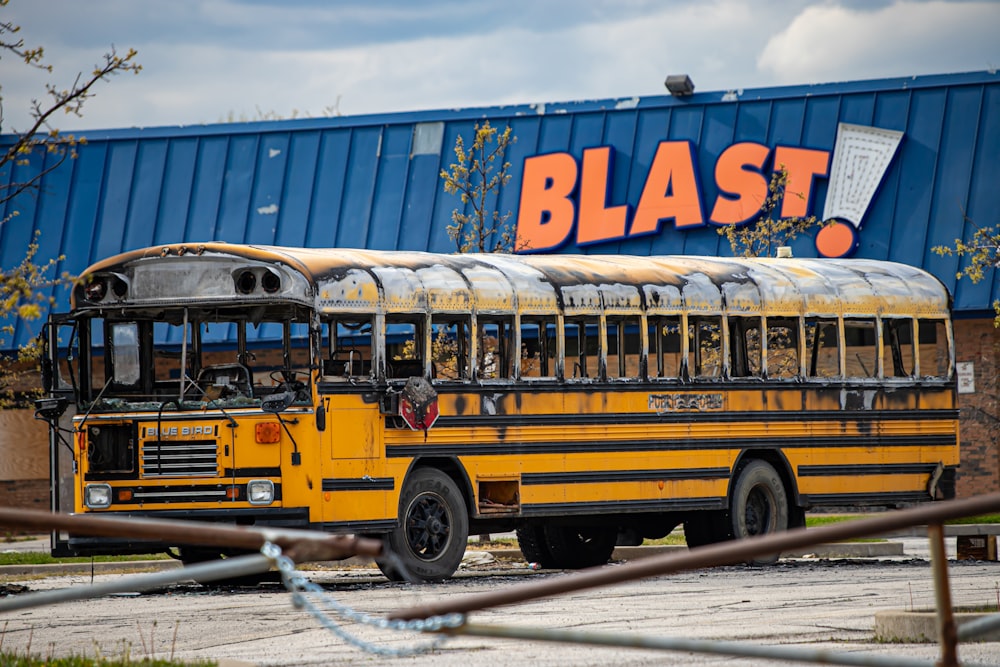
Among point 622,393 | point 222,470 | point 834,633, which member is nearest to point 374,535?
point 222,470

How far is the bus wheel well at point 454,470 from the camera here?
1502 centimetres

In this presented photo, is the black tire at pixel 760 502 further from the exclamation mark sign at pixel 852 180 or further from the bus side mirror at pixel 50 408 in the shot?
the exclamation mark sign at pixel 852 180

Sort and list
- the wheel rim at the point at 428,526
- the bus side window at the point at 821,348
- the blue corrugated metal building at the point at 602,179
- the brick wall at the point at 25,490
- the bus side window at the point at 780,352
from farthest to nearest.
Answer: the brick wall at the point at 25,490, the blue corrugated metal building at the point at 602,179, the bus side window at the point at 821,348, the bus side window at the point at 780,352, the wheel rim at the point at 428,526

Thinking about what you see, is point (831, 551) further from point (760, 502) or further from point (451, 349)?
point (451, 349)

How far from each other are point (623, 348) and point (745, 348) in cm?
154

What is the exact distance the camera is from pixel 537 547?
702 inches

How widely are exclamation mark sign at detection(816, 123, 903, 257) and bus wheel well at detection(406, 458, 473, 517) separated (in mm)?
13220

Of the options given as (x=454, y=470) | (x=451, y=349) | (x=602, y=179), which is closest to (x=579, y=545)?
(x=454, y=470)

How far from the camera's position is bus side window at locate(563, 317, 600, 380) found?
52.8 ft

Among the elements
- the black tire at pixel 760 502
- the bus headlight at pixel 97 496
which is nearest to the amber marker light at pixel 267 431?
the bus headlight at pixel 97 496

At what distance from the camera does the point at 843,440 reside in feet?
59.2

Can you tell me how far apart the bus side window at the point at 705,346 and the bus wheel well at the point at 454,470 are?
2947mm

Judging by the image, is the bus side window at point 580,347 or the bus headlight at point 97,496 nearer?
the bus headlight at point 97,496

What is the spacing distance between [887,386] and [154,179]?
654 inches
